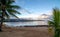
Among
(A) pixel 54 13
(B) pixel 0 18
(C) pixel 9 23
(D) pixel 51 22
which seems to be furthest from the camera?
(C) pixel 9 23

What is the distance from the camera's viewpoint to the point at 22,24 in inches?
802

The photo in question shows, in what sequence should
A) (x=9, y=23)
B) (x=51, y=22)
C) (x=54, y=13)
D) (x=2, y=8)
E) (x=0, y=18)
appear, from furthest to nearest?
(x=9, y=23)
(x=0, y=18)
(x=2, y=8)
(x=51, y=22)
(x=54, y=13)

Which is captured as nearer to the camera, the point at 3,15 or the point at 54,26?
the point at 54,26

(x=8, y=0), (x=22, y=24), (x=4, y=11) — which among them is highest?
(x=8, y=0)

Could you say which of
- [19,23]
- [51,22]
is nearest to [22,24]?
[19,23]

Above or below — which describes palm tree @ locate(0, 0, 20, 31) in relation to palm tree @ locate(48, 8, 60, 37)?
above

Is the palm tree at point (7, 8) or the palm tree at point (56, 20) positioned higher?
the palm tree at point (7, 8)

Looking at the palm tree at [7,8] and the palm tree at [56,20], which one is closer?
the palm tree at [56,20]

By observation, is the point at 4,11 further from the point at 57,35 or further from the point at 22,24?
the point at 57,35

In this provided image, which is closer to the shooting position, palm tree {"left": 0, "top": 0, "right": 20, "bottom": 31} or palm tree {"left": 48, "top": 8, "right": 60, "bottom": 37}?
palm tree {"left": 48, "top": 8, "right": 60, "bottom": 37}

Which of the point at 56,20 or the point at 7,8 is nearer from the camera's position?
Answer: the point at 56,20

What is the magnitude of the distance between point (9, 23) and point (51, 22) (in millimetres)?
16007

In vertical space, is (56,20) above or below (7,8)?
below

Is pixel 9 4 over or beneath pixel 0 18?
over
